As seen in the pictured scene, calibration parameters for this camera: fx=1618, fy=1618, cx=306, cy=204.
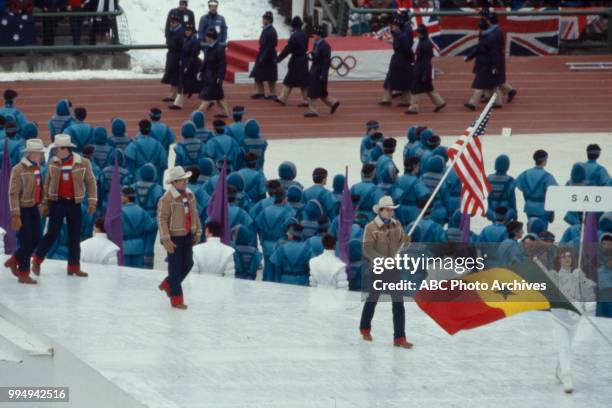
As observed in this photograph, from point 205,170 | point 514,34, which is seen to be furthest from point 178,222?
point 514,34

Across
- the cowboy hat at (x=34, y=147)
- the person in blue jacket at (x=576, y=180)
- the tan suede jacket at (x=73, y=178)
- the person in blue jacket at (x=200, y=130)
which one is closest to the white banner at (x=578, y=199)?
the tan suede jacket at (x=73, y=178)

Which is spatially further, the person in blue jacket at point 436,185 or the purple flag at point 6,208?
the person in blue jacket at point 436,185

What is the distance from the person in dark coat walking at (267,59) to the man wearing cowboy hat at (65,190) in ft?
35.6

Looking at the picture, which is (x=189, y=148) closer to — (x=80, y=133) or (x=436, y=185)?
(x=80, y=133)

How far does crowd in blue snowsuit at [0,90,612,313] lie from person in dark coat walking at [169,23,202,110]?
14.4 feet

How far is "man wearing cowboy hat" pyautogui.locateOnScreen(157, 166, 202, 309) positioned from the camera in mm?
14195

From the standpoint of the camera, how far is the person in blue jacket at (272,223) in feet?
54.6

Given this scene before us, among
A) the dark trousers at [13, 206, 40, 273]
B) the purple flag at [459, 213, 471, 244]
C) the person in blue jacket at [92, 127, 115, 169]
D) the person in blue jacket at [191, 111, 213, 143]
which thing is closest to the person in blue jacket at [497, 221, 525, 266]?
the purple flag at [459, 213, 471, 244]

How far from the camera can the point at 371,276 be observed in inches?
531

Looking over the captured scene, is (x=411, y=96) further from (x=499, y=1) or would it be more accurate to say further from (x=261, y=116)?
(x=499, y=1)

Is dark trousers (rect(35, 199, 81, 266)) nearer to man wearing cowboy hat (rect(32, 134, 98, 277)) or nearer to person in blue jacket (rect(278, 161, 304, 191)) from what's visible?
man wearing cowboy hat (rect(32, 134, 98, 277))

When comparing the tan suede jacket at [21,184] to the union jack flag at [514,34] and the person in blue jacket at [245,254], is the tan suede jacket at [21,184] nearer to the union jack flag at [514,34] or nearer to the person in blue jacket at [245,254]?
the person in blue jacket at [245,254]

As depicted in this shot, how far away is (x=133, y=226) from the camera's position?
1706cm

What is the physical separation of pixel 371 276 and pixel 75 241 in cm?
329
